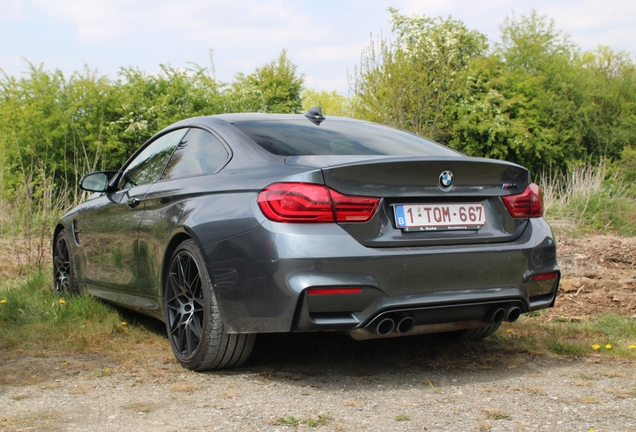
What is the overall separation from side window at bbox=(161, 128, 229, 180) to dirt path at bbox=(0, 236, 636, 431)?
109cm

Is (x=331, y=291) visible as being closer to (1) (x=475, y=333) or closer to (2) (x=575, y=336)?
(1) (x=475, y=333)

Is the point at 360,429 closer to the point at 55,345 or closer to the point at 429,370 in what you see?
the point at 429,370

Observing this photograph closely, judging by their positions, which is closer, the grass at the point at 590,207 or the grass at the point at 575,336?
the grass at the point at 575,336

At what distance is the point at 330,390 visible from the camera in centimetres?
355

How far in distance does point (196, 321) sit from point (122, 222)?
127 cm

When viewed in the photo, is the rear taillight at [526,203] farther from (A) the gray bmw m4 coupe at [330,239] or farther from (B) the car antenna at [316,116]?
(B) the car antenna at [316,116]

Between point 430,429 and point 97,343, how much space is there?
2558mm

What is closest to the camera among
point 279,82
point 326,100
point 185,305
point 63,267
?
point 185,305

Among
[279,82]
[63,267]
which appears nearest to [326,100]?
[279,82]

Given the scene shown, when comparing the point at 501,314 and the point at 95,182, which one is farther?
the point at 95,182

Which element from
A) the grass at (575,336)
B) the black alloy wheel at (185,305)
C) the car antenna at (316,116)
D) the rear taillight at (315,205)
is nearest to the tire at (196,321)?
the black alloy wheel at (185,305)

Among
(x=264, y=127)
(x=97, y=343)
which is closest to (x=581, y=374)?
(x=264, y=127)

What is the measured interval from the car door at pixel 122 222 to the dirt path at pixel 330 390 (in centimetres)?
66

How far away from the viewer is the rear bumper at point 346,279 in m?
3.29
